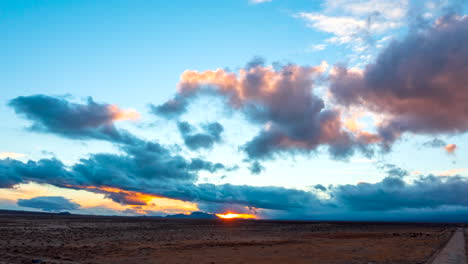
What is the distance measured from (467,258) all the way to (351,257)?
10360 millimetres

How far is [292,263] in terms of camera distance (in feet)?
98.7

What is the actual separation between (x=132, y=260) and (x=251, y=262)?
33.1 feet

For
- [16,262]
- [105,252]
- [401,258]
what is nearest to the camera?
[16,262]

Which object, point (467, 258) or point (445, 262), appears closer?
point (445, 262)

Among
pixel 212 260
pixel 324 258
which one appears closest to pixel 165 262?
pixel 212 260

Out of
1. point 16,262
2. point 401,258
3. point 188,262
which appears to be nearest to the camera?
point 16,262

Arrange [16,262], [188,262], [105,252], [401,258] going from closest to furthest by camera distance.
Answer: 1. [16,262]
2. [188,262]
3. [401,258]
4. [105,252]

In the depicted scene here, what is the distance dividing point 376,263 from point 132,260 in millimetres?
20183

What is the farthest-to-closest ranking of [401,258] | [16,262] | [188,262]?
[401,258] < [188,262] < [16,262]

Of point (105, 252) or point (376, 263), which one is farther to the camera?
point (105, 252)

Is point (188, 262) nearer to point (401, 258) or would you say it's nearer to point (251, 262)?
point (251, 262)

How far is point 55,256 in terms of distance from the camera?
1244 inches

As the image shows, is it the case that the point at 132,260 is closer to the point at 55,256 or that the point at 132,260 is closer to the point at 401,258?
the point at 55,256

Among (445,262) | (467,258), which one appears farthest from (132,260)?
(467,258)
